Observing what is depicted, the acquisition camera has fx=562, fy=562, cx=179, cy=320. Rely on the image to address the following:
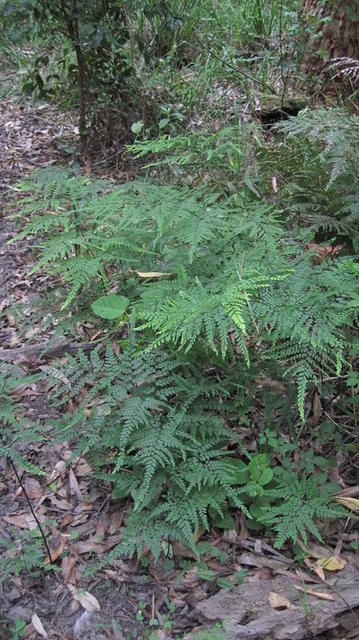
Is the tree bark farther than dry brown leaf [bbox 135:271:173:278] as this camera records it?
Yes

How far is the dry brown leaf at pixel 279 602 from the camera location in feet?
6.95

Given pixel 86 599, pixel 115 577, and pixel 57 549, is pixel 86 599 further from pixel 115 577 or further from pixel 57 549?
pixel 57 549

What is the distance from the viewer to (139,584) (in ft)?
7.56

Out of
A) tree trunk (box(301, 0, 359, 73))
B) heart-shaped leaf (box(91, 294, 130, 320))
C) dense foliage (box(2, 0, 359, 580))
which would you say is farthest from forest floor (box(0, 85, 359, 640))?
tree trunk (box(301, 0, 359, 73))

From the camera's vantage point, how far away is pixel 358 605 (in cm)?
207

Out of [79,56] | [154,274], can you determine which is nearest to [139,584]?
[154,274]

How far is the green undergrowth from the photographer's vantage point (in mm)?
2127

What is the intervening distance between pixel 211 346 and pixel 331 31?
419 cm

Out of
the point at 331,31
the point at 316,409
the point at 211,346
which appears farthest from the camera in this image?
the point at 331,31

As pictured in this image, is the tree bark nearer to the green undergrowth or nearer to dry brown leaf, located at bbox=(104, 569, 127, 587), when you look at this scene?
the green undergrowth

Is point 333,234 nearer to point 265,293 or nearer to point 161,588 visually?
point 265,293

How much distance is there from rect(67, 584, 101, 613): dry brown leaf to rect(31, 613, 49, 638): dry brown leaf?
0.51 ft

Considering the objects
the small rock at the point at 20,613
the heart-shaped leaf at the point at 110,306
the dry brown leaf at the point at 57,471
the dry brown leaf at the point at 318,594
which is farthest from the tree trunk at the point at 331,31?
the small rock at the point at 20,613

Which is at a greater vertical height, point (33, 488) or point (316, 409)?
point (316, 409)
